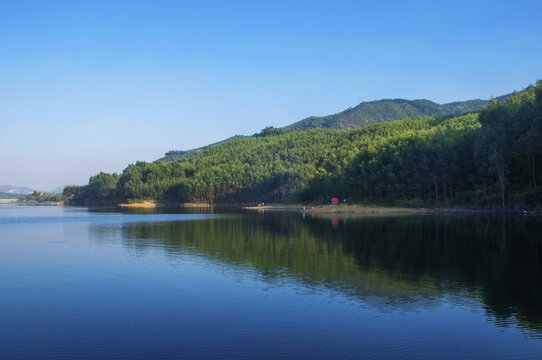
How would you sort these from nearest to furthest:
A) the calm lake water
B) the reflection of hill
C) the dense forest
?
the calm lake water < the reflection of hill < the dense forest

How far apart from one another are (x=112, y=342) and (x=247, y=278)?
28.3 ft

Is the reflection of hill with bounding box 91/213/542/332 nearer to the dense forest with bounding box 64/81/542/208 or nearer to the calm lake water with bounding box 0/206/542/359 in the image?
the calm lake water with bounding box 0/206/542/359

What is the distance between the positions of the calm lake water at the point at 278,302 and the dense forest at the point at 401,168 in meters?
33.3

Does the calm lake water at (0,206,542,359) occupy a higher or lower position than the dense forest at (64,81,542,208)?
lower

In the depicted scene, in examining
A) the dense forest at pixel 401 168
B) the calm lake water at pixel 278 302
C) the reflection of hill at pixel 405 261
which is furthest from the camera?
the dense forest at pixel 401 168

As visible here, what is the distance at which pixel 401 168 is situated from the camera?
277ft

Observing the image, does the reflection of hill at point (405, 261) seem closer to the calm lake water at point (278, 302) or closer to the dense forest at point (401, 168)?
the calm lake water at point (278, 302)

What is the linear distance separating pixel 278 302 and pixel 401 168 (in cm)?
7454

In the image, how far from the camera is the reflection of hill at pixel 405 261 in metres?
15.5

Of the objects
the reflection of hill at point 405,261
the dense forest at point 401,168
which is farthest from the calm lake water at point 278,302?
the dense forest at point 401,168

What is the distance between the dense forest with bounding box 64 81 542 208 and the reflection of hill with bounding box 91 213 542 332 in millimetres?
22085

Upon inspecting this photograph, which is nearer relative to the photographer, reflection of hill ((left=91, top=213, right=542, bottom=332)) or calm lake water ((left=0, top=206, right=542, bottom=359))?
calm lake water ((left=0, top=206, right=542, bottom=359))

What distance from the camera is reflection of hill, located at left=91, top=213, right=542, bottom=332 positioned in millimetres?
15500

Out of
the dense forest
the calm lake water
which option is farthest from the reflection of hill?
the dense forest
